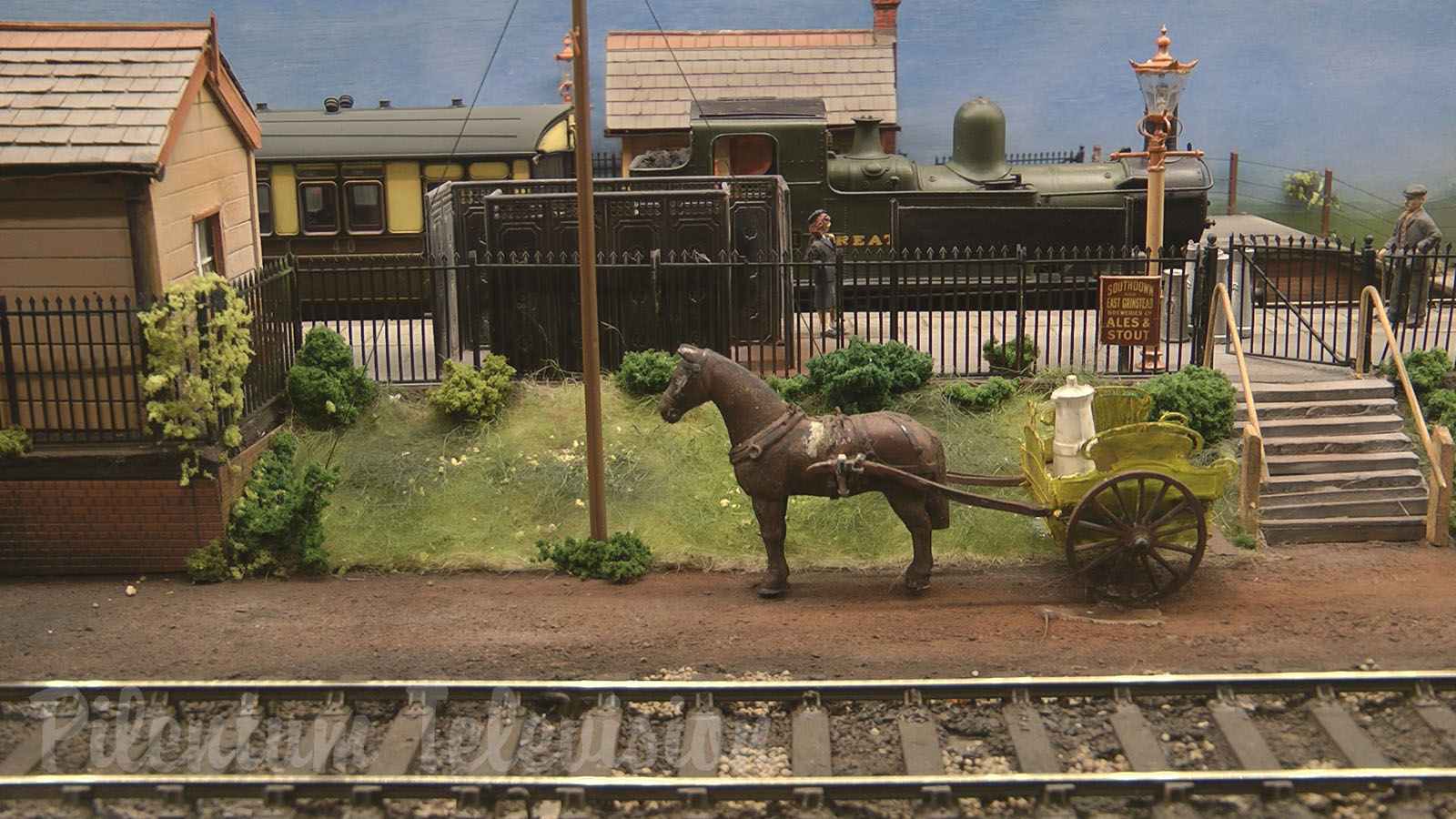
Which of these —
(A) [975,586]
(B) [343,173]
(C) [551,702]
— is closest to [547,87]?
(B) [343,173]

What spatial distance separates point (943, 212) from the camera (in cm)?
2017

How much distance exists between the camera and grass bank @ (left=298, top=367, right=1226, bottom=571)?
13.2 meters

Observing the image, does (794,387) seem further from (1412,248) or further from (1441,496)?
(1412,248)

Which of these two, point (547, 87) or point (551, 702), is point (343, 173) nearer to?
Result: point (547, 87)

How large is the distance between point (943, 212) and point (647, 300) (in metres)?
5.79

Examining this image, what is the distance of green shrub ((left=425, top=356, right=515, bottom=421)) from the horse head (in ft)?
12.9

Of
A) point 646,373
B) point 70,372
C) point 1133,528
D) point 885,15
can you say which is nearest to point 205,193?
point 70,372

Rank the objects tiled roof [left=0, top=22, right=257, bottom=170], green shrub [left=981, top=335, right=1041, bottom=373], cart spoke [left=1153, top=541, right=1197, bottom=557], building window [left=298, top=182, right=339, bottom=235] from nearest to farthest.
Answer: cart spoke [left=1153, top=541, right=1197, bottom=557] → tiled roof [left=0, top=22, right=257, bottom=170] → green shrub [left=981, top=335, right=1041, bottom=373] → building window [left=298, top=182, right=339, bottom=235]

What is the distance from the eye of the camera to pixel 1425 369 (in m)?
15.0

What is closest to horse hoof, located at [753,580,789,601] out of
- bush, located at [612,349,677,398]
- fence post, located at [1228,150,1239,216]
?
bush, located at [612,349,677,398]

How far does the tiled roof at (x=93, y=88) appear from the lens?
12188 mm

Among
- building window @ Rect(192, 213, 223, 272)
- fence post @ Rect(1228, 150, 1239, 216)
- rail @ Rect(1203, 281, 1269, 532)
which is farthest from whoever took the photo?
fence post @ Rect(1228, 150, 1239, 216)

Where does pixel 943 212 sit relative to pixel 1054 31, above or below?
below

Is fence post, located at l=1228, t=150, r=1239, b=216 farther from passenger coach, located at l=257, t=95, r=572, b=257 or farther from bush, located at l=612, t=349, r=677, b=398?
bush, located at l=612, t=349, r=677, b=398
